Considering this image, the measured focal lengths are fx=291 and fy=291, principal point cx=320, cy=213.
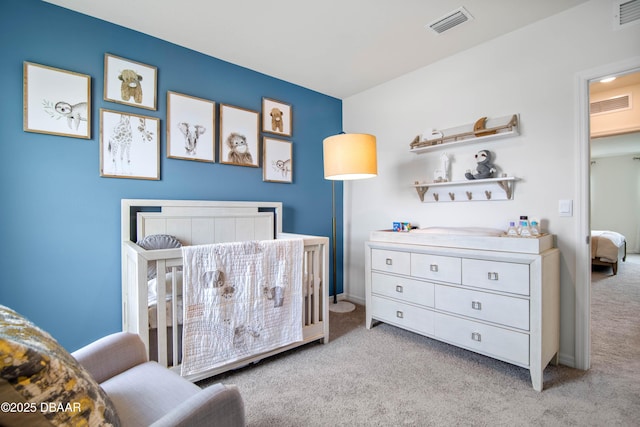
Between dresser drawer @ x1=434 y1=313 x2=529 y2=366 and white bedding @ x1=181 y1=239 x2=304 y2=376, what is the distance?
1061 millimetres

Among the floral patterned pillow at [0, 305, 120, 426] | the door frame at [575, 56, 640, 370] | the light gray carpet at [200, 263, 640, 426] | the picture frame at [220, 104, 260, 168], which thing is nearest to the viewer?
the floral patterned pillow at [0, 305, 120, 426]

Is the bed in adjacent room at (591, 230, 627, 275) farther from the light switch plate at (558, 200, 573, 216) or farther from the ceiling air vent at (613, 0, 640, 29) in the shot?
the ceiling air vent at (613, 0, 640, 29)

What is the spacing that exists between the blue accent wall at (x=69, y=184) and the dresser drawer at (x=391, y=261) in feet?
5.16

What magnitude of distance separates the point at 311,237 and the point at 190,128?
139cm

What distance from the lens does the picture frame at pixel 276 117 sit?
2.92 meters

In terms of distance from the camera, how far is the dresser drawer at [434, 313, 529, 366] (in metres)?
1.79

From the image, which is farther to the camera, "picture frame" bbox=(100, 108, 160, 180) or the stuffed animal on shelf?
the stuffed animal on shelf

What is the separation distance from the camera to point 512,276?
1.83 m

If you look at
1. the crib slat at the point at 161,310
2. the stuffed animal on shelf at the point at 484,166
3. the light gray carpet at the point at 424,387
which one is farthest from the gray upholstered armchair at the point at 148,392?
the stuffed animal on shelf at the point at 484,166

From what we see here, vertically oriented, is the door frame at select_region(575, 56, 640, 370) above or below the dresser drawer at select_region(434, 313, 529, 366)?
above

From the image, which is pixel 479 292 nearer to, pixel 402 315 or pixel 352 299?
pixel 402 315

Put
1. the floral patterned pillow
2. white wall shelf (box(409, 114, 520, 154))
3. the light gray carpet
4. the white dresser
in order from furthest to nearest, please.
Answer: white wall shelf (box(409, 114, 520, 154)) → the white dresser → the light gray carpet → the floral patterned pillow

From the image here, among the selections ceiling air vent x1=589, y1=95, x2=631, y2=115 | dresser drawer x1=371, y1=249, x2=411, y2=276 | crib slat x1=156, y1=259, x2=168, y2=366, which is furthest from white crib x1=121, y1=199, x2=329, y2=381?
ceiling air vent x1=589, y1=95, x2=631, y2=115

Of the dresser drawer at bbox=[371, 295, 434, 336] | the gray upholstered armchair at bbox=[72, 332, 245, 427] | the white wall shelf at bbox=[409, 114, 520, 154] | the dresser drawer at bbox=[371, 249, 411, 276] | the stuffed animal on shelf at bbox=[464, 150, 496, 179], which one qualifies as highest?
the white wall shelf at bbox=[409, 114, 520, 154]
